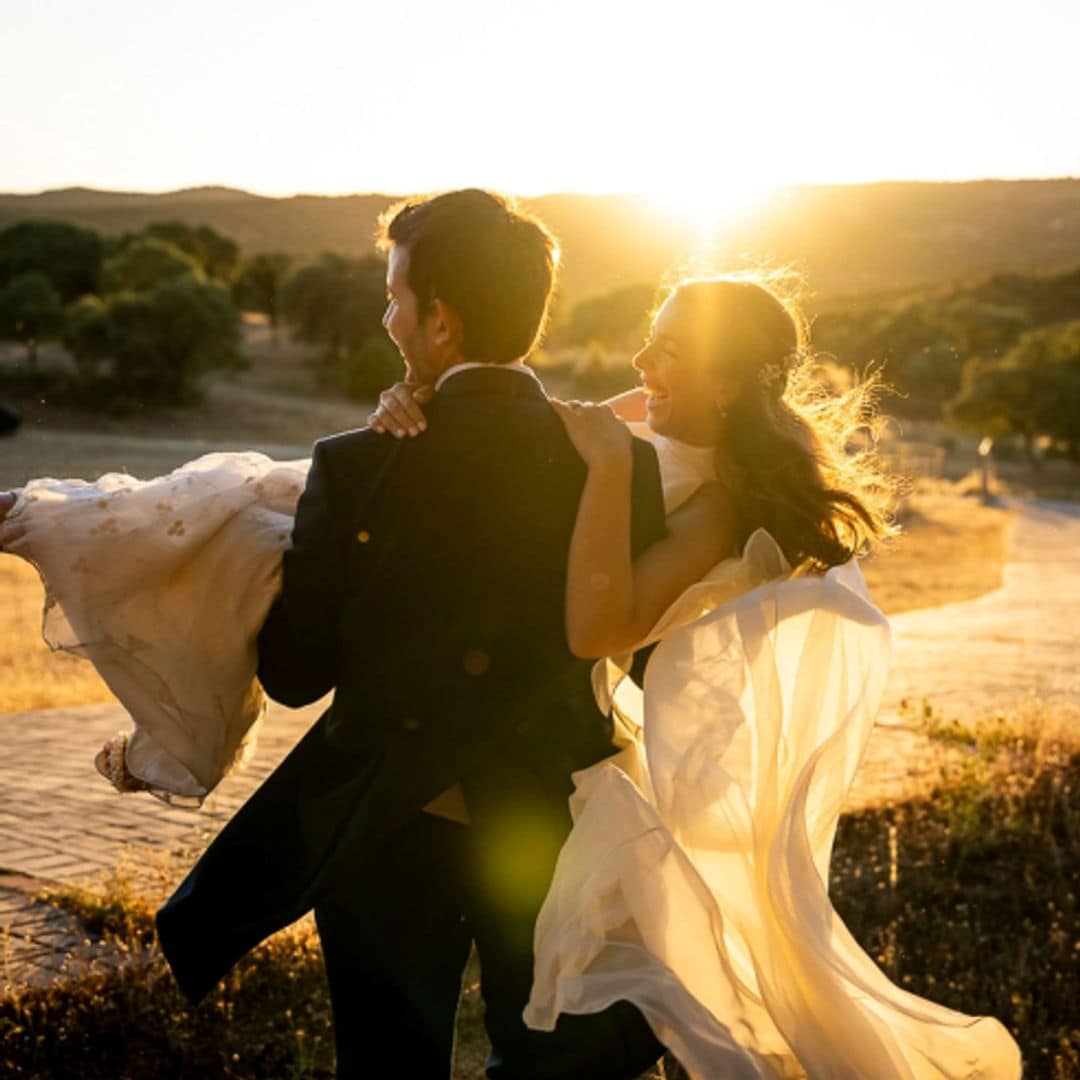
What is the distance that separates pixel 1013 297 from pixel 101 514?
364ft

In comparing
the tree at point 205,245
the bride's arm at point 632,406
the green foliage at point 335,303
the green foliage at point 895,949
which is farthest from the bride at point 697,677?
the tree at point 205,245

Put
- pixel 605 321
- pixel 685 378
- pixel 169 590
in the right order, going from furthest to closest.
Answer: pixel 605 321 → pixel 685 378 → pixel 169 590

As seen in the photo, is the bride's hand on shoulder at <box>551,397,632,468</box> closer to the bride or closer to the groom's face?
the bride

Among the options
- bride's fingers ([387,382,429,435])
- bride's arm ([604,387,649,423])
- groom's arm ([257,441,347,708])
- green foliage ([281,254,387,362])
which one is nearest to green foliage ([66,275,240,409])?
green foliage ([281,254,387,362])

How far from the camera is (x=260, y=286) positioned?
87.8 meters

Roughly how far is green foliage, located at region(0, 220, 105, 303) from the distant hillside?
29.8 metres

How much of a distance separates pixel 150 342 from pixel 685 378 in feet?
202

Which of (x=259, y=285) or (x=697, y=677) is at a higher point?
(x=697, y=677)

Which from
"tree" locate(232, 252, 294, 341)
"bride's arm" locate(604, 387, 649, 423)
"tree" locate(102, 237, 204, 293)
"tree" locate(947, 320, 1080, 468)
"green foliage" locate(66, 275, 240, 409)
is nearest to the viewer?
"bride's arm" locate(604, 387, 649, 423)

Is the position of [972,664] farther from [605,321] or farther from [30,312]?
[605,321]

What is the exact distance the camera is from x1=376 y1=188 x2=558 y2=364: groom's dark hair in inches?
113

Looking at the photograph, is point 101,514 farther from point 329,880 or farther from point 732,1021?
point 732,1021

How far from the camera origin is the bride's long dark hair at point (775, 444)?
3.28m

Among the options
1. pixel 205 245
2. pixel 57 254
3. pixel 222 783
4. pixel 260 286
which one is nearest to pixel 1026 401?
→ pixel 260 286
